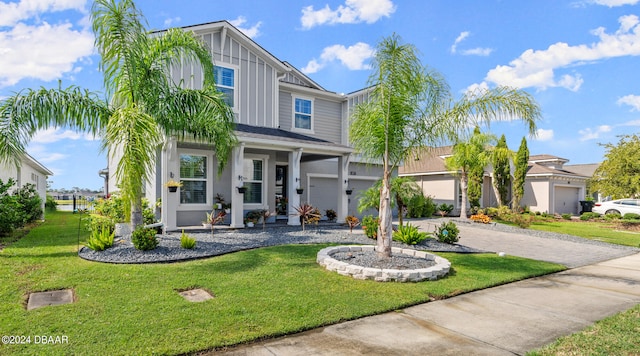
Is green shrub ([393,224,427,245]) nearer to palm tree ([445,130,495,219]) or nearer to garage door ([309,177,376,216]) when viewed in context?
garage door ([309,177,376,216])

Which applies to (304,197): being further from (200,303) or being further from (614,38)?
(614,38)

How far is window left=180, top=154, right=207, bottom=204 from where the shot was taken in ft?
38.5

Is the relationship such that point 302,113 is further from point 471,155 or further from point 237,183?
point 471,155

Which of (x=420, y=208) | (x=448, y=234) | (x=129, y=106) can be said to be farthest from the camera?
(x=420, y=208)

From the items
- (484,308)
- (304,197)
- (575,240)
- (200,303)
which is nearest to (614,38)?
(575,240)

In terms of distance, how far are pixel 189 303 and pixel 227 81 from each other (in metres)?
10.5

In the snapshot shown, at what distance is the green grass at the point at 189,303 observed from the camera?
3703 millimetres

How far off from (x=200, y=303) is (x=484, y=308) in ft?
13.5

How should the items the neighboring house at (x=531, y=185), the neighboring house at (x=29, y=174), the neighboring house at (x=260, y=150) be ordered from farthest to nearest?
the neighboring house at (x=531, y=185), the neighboring house at (x=29, y=174), the neighboring house at (x=260, y=150)

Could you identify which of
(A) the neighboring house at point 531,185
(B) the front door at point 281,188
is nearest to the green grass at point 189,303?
(B) the front door at point 281,188

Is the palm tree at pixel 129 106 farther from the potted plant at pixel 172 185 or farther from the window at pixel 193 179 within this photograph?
the window at pixel 193 179

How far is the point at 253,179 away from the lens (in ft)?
43.9

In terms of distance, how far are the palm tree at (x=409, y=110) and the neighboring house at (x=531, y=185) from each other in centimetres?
1578

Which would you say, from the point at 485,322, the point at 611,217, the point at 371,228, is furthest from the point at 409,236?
the point at 611,217
